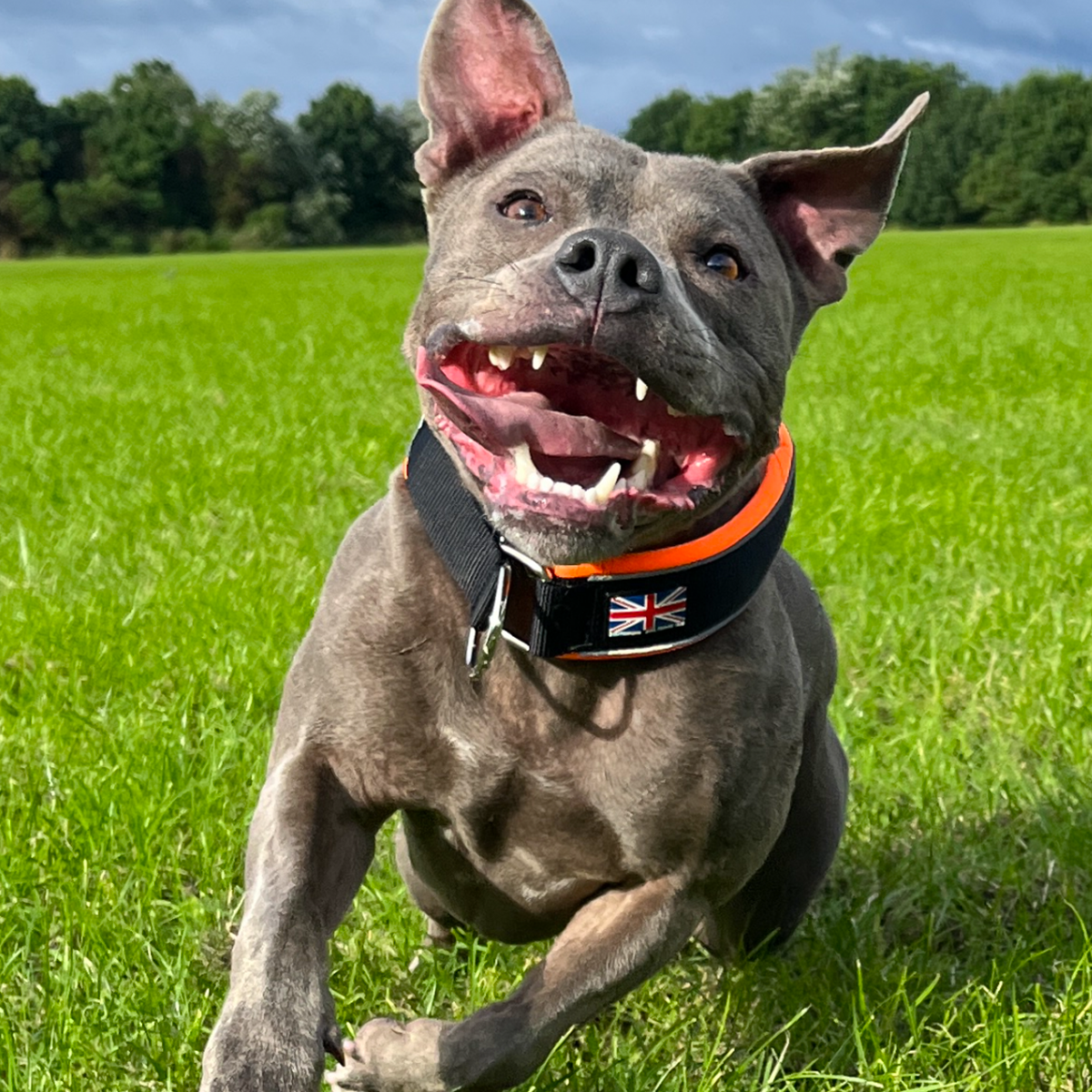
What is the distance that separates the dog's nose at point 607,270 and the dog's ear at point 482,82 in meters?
0.73

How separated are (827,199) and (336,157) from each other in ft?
243

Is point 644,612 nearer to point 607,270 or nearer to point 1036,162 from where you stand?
point 607,270

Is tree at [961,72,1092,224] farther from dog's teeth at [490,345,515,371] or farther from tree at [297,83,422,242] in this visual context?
dog's teeth at [490,345,515,371]

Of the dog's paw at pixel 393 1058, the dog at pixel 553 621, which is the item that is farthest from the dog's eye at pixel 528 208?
the dog's paw at pixel 393 1058

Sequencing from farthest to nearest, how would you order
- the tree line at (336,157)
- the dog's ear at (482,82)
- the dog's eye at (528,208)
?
1. the tree line at (336,157)
2. the dog's ear at (482,82)
3. the dog's eye at (528,208)

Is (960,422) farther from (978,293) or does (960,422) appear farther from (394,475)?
(978,293)

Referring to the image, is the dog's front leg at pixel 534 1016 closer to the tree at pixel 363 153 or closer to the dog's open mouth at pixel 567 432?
the dog's open mouth at pixel 567 432

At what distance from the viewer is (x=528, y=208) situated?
2.50 meters

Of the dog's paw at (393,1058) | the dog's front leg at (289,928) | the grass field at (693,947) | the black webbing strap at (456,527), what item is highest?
the black webbing strap at (456,527)

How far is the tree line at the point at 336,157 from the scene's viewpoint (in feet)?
222

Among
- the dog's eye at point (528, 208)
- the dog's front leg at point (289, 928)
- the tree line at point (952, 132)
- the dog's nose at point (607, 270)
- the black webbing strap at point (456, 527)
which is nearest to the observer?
the dog's front leg at point (289, 928)

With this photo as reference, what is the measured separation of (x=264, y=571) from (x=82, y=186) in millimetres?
72638

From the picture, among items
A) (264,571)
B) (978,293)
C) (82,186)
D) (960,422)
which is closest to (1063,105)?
(82,186)

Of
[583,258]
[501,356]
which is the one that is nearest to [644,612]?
[501,356]
